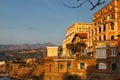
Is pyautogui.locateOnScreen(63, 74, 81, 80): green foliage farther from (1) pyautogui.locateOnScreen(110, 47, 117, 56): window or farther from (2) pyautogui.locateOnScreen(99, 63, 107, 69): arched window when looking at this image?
(1) pyautogui.locateOnScreen(110, 47, 117, 56): window

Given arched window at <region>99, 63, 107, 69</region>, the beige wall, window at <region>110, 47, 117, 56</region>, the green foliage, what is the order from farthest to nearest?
1. the beige wall
2. the green foliage
3. arched window at <region>99, 63, 107, 69</region>
4. window at <region>110, 47, 117, 56</region>

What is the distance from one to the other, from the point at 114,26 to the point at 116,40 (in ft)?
25.8

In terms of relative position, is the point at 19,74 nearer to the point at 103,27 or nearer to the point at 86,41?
the point at 86,41

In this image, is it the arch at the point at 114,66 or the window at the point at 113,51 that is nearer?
the window at the point at 113,51

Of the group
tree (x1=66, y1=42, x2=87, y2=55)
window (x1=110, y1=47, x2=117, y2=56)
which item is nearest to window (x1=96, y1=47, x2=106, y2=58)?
window (x1=110, y1=47, x2=117, y2=56)

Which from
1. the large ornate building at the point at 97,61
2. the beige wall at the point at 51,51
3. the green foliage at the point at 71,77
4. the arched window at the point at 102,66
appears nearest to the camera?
the large ornate building at the point at 97,61

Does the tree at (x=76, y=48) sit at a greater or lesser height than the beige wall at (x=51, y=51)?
greater

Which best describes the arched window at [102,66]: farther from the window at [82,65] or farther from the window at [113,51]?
the window at [82,65]

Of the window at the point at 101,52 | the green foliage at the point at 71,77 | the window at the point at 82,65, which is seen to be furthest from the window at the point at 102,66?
the green foliage at the point at 71,77

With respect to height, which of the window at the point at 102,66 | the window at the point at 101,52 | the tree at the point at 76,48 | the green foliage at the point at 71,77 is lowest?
the green foliage at the point at 71,77

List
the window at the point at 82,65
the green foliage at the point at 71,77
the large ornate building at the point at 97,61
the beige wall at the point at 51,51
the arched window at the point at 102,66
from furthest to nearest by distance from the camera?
the beige wall at the point at 51,51, the window at the point at 82,65, the green foliage at the point at 71,77, the arched window at the point at 102,66, the large ornate building at the point at 97,61

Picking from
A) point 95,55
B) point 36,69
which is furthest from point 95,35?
point 36,69

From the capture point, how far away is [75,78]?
6738 centimetres

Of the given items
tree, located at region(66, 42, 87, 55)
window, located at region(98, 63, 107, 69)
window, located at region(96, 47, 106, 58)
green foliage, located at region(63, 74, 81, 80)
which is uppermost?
tree, located at region(66, 42, 87, 55)
